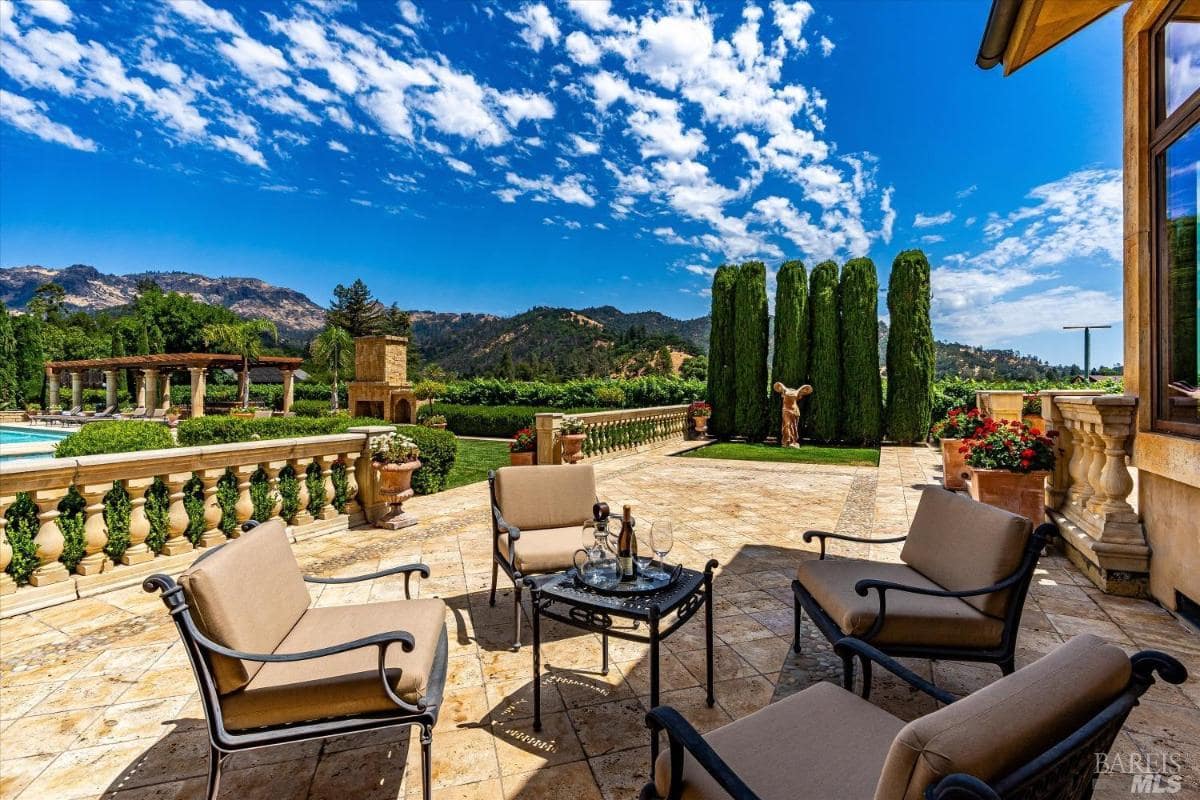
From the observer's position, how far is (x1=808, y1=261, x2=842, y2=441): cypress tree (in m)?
14.5

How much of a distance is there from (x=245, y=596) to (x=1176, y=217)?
18.7ft

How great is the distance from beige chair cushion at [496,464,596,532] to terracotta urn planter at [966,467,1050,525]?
3901mm

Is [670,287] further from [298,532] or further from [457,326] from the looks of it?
[457,326]

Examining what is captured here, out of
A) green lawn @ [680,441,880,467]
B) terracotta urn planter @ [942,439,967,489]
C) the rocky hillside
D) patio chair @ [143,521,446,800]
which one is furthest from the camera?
the rocky hillside

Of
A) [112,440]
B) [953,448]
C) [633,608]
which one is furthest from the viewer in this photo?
[953,448]

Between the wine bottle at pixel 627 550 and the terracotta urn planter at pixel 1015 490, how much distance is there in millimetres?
4184

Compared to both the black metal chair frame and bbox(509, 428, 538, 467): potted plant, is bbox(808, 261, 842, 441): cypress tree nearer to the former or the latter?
bbox(509, 428, 538, 467): potted plant

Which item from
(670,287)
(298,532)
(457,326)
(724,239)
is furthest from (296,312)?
(298,532)

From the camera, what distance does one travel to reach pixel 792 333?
14.9 metres

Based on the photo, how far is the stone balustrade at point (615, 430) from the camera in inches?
326

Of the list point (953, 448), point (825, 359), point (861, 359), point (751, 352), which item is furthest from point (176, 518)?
point (861, 359)

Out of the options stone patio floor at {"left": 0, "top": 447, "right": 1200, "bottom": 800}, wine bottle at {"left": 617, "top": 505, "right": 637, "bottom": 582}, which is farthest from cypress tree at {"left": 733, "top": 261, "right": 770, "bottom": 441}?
wine bottle at {"left": 617, "top": 505, "right": 637, "bottom": 582}

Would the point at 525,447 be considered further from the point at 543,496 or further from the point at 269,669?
the point at 269,669

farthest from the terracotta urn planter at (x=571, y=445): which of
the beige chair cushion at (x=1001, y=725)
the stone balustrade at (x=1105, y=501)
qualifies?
the beige chair cushion at (x=1001, y=725)
